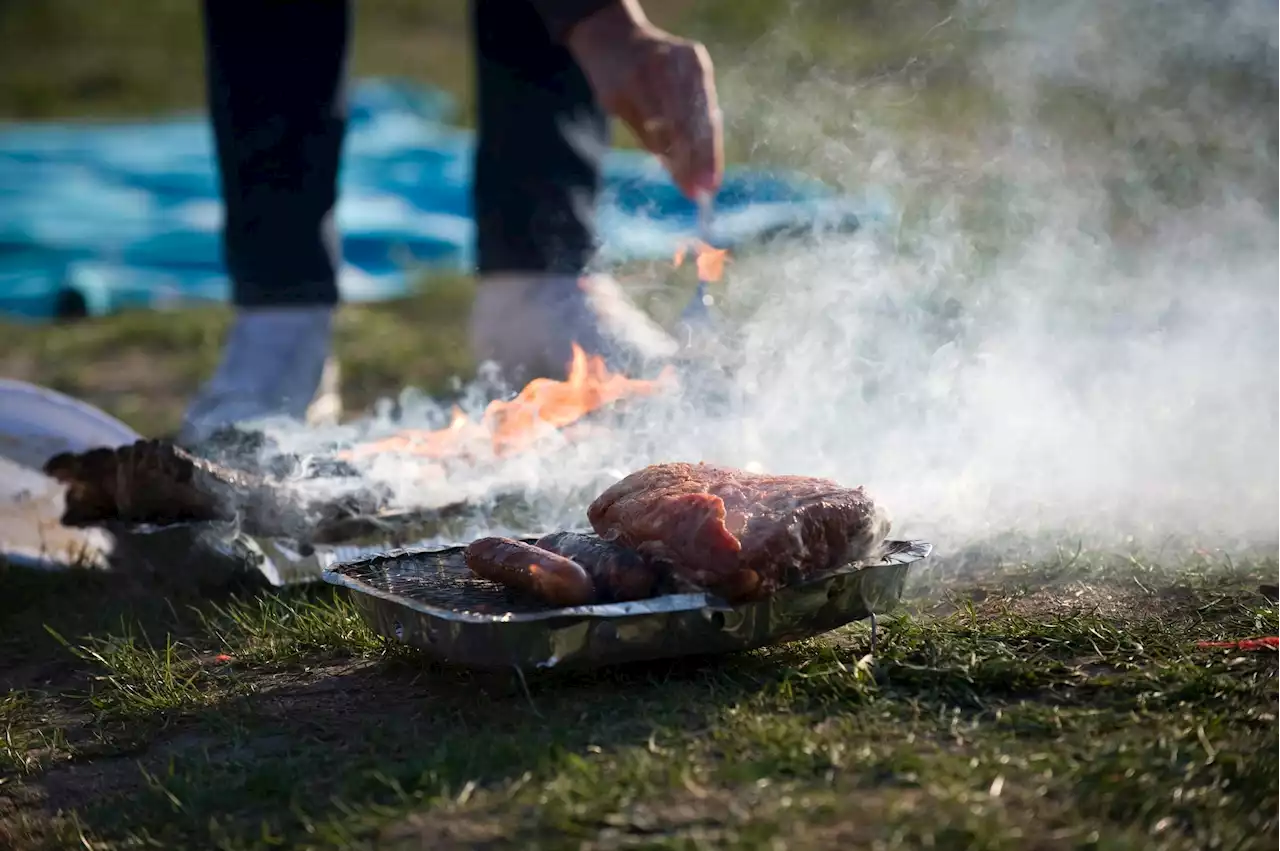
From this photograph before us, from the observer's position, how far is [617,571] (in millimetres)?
2492

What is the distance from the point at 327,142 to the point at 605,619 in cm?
263

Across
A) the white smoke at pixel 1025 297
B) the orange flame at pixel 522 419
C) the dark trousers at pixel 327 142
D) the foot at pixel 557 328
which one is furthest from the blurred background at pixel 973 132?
the orange flame at pixel 522 419

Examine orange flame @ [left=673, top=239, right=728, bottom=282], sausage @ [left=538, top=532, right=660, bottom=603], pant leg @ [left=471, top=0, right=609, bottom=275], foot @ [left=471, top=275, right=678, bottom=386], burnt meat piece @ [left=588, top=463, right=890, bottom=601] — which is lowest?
sausage @ [left=538, top=532, right=660, bottom=603]

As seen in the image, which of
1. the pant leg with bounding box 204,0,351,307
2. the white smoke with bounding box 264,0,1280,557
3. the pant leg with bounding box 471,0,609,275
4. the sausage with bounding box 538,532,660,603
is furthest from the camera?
the pant leg with bounding box 471,0,609,275

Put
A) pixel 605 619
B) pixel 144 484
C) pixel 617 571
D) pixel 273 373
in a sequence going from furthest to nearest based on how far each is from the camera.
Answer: pixel 273 373 → pixel 144 484 → pixel 617 571 → pixel 605 619

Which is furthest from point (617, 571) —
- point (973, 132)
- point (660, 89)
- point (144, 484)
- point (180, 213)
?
point (180, 213)

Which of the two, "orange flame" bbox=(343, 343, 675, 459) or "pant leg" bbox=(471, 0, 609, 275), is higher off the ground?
"pant leg" bbox=(471, 0, 609, 275)

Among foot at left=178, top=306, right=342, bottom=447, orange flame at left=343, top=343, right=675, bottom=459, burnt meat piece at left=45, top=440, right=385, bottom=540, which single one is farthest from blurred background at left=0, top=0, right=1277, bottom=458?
burnt meat piece at left=45, top=440, right=385, bottom=540

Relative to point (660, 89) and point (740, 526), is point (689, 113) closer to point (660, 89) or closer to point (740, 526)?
point (660, 89)

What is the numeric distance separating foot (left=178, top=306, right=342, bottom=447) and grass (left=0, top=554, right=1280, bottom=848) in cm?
108

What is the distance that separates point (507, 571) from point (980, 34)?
3.28 m

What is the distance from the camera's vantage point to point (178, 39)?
1398 centimetres

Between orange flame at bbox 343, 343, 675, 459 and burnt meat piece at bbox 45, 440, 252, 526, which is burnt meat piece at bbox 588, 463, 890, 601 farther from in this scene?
burnt meat piece at bbox 45, 440, 252, 526

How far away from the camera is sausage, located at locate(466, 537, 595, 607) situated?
244 centimetres
